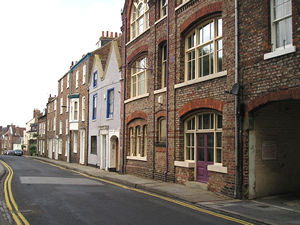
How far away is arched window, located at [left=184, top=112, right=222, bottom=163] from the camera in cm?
1301

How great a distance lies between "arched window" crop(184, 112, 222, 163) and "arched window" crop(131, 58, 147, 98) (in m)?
4.94

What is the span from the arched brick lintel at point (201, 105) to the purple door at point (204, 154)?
3.81ft

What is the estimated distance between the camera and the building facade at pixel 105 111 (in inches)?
901

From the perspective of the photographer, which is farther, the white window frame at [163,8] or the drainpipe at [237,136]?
the white window frame at [163,8]

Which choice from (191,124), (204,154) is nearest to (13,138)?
(191,124)

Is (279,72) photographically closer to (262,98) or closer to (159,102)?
(262,98)

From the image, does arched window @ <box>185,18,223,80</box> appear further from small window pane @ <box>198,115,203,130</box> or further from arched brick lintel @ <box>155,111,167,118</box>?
arched brick lintel @ <box>155,111,167,118</box>

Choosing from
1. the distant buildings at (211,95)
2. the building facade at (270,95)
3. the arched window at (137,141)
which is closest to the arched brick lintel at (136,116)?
the distant buildings at (211,95)

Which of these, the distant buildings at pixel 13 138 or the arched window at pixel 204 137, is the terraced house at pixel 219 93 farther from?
the distant buildings at pixel 13 138

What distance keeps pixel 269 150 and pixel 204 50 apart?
15.9 feet

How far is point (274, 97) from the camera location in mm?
10000

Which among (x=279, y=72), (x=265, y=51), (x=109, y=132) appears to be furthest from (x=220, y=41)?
(x=109, y=132)

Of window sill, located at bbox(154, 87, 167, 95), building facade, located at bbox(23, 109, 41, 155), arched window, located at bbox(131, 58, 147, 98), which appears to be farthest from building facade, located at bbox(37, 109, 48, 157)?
window sill, located at bbox(154, 87, 167, 95)

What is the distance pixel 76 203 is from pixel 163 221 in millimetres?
3364
